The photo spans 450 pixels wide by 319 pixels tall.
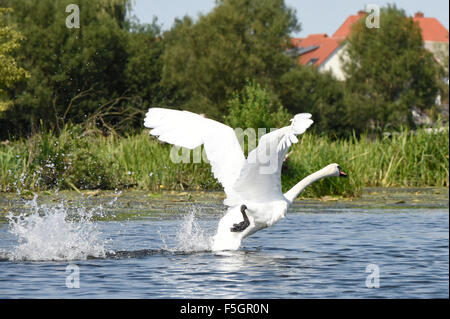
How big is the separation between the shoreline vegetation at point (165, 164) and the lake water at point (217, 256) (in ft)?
9.63

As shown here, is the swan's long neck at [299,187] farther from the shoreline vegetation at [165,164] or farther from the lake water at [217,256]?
the shoreline vegetation at [165,164]

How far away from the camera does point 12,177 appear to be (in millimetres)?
19422

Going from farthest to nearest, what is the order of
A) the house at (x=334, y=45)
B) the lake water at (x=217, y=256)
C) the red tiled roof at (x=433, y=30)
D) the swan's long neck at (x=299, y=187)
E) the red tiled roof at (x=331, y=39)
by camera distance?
1. the red tiled roof at (x=433, y=30)
2. the red tiled roof at (x=331, y=39)
3. the house at (x=334, y=45)
4. the swan's long neck at (x=299, y=187)
5. the lake water at (x=217, y=256)

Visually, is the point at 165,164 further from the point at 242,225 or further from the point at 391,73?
the point at 391,73

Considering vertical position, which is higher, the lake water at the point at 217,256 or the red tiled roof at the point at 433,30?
the red tiled roof at the point at 433,30

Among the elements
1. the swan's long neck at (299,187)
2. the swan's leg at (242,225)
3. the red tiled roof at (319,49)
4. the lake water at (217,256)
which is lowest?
the lake water at (217,256)

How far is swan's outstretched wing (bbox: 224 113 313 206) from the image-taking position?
30.5 feet

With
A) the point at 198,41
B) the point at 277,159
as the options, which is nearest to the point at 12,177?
the point at 277,159

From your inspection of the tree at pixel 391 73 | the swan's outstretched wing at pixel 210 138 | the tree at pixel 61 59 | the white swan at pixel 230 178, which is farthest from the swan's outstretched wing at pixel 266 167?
the tree at pixel 391 73

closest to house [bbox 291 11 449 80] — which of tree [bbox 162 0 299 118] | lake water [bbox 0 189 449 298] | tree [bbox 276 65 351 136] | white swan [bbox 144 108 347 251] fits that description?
tree [bbox 276 65 351 136]

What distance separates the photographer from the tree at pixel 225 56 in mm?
49062

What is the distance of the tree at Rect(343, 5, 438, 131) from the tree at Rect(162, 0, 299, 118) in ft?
27.5

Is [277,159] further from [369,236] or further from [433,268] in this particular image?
[369,236]

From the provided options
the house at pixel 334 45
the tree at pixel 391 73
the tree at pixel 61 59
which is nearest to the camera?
the tree at pixel 61 59
